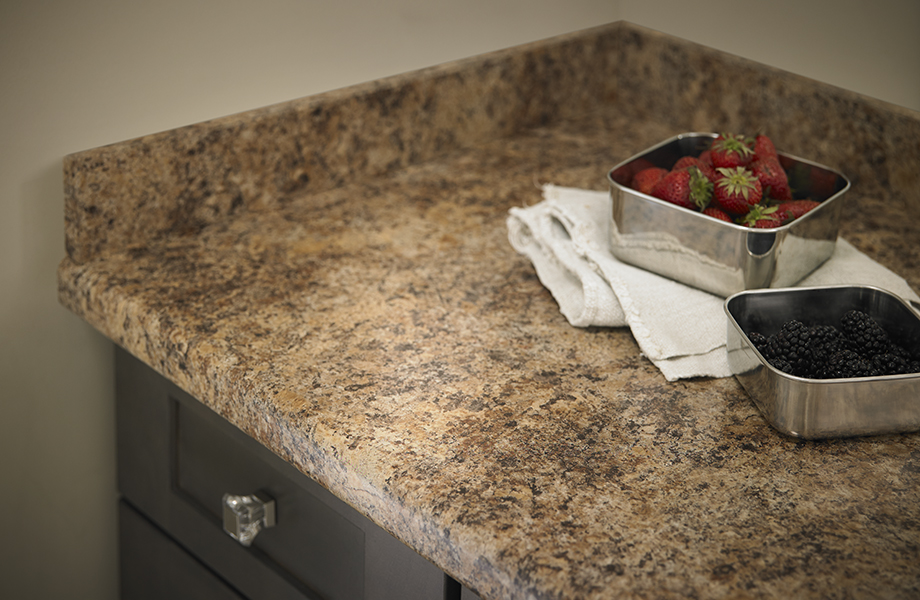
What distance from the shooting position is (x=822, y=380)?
2.18 ft

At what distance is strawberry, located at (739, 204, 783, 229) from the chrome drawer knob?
0.59 metres

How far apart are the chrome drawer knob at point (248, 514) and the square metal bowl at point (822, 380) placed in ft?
1.64

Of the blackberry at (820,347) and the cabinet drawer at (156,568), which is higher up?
the blackberry at (820,347)

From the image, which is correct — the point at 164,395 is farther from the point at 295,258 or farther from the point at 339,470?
the point at 339,470

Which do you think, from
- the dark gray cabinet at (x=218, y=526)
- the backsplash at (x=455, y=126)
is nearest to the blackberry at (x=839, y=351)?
the dark gray cabinet at (x=218, y=526)

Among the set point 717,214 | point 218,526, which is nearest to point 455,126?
point 717,214

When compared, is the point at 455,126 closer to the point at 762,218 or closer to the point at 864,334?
the point at 762,218

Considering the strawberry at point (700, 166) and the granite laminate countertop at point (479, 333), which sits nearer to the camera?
the granite laminate countertop at point (479, 333)

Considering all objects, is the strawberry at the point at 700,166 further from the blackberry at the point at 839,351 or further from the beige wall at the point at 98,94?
the beige wall at the point at 98,94

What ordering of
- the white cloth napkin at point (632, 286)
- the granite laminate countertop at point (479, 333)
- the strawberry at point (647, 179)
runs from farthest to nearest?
the strawberry at point (647, 179)
the white cloth napkin at point (632, 286)
the granite laminate countertop at point (479, 333)

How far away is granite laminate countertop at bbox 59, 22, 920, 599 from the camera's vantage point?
0.60 metres

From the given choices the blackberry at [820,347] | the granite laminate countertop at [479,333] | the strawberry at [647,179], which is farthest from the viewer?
the strawberry at [647,179]

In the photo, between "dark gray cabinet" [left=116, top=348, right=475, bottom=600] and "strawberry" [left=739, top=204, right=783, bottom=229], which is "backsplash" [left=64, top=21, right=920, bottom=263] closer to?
"dark gray cabinet" [left=116, top=348, right=475, bottom=600]

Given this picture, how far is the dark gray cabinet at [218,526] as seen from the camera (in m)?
0.74
